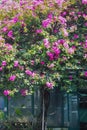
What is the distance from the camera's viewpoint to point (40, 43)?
1012 centimetres

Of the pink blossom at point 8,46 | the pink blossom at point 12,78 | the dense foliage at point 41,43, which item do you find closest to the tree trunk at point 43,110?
the dense foliage at point 41,43

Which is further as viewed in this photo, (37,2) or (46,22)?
(37,2)

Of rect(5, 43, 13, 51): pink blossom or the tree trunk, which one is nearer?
rect(5, 43, 13, 51): pink blossom

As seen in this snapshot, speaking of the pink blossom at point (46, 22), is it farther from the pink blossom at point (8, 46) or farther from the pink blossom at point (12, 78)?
the pink blossom at point (12, 78)

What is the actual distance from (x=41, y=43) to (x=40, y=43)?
98mm

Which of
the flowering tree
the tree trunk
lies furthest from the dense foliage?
the tree trunk

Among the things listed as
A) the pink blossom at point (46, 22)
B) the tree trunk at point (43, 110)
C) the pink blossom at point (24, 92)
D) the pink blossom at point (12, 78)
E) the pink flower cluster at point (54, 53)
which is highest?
the pink blossom at point (46, 22)

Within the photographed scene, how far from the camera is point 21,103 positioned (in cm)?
1409

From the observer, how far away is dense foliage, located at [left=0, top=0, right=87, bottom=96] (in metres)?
9.92

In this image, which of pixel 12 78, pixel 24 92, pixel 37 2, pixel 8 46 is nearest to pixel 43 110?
pixel 24 92

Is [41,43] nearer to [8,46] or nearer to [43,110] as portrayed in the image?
[8,46]

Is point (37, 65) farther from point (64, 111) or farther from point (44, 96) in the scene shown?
point (64, 111)

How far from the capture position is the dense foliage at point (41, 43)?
32.6 feet

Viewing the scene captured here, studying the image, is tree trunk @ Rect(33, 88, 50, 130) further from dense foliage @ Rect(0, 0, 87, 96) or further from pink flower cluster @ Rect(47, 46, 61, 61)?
pink flower cluster @ Rect(47, 46, 61, 61)
